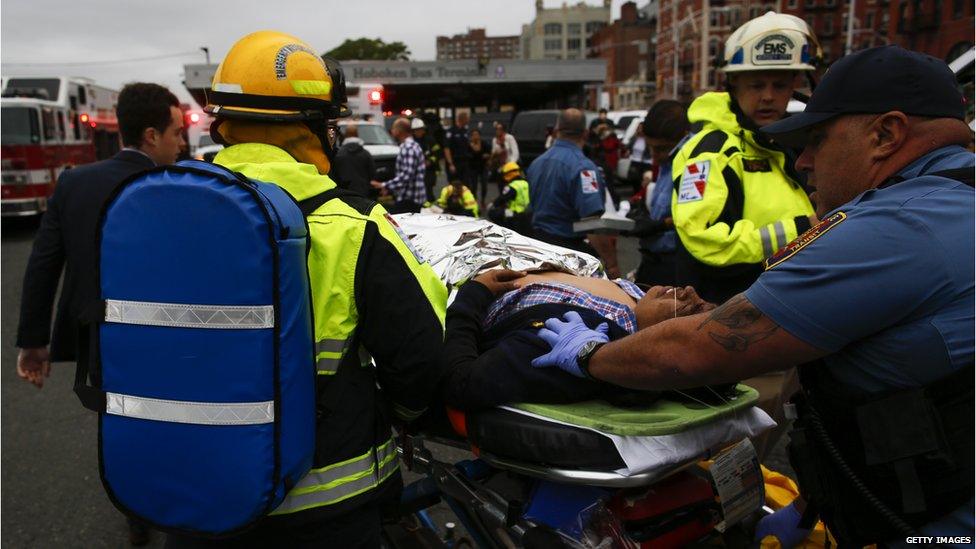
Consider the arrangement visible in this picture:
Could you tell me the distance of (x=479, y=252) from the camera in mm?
2760

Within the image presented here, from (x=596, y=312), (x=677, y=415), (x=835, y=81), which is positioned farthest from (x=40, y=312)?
(x=835, y=81)

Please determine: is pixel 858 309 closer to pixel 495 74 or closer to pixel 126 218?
pixel 126 218

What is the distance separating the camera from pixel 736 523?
2102 millimetres

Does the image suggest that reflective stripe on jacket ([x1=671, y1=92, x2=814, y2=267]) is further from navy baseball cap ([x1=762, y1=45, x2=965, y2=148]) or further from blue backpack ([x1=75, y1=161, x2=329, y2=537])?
blue backpack ([x1=75, y1=161, x2=329, y2=537])

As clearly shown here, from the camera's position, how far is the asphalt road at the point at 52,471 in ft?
11.7

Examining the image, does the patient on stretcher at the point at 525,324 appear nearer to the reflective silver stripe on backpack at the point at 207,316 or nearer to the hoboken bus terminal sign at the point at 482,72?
the reflective silver stripe on backpack at the point at 207,316

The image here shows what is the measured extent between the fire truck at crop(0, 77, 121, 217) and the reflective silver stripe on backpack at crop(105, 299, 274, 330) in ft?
41.9

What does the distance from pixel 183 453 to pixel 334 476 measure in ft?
1.20

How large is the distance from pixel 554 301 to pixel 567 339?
0.37 meters

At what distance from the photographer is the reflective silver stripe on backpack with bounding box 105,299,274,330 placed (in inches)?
60.6

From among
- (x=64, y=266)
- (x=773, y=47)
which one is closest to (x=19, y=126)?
(x=64, y=266)

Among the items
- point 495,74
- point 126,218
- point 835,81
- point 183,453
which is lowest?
point 183,453

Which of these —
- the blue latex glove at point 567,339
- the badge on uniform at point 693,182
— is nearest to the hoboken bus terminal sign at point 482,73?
the badge on uniform at point 693,182
